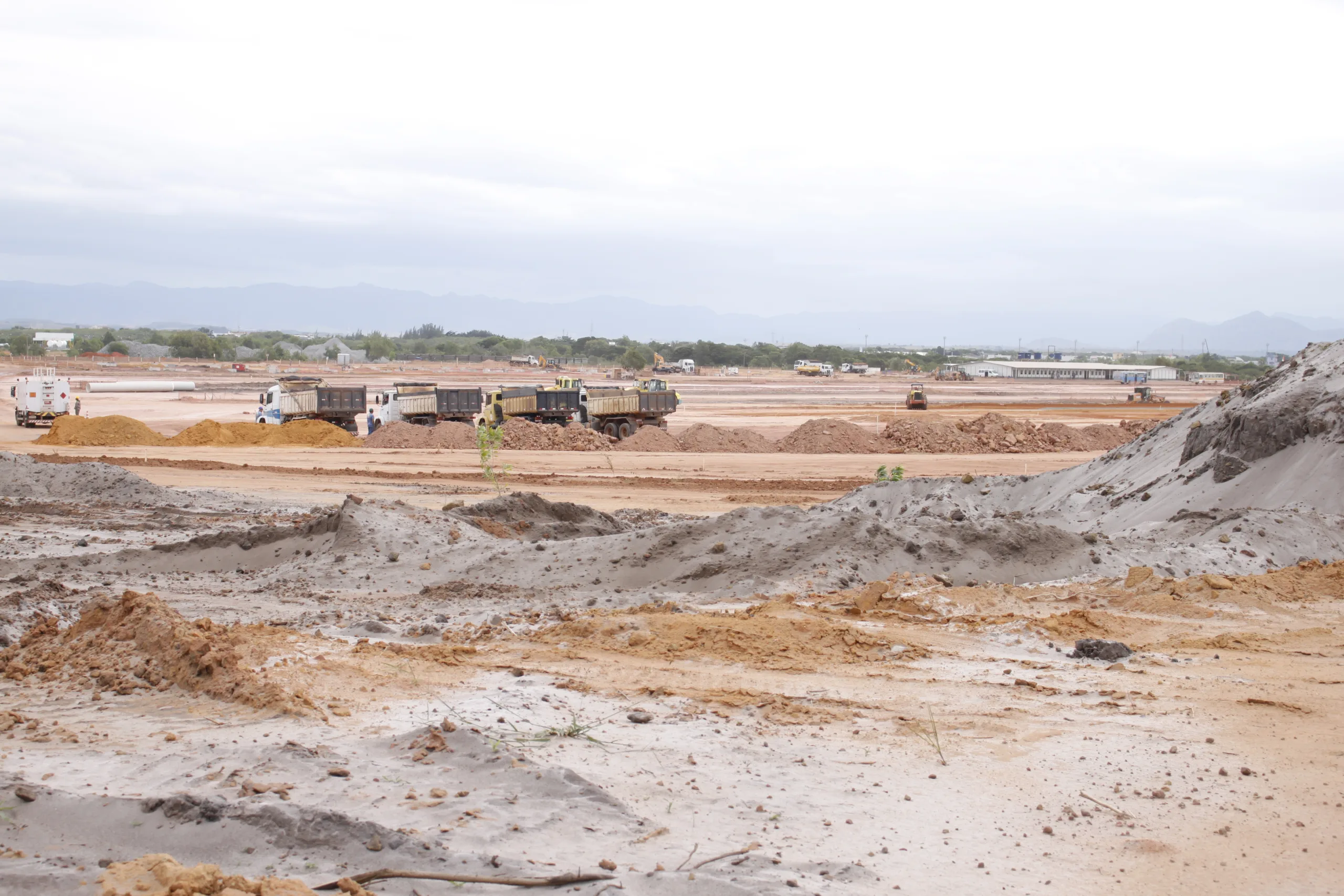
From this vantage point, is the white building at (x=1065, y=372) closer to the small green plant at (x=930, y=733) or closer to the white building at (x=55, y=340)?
the white building at (x=55, y=340)

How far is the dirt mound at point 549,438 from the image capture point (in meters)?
38.2

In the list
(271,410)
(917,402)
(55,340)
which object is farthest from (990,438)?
(55,340)

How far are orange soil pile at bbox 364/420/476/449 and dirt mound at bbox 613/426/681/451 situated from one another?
18.6 ft

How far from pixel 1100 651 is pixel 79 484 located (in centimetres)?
2091

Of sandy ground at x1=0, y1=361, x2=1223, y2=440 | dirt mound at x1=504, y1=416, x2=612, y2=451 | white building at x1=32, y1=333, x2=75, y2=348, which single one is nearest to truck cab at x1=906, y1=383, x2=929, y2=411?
sandy ground at x1=0, y1=361, x2=1223, y2=440

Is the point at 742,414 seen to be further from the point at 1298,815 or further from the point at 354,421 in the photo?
the point at 1298,815

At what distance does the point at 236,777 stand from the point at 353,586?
7674 millimetres

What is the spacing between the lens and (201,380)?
8994 centimetres

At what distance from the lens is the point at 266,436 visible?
40625 millimetres

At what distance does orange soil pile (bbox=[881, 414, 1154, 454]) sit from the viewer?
3806 centimetres

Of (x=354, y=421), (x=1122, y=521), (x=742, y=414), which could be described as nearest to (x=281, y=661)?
(x=1122, y=521)

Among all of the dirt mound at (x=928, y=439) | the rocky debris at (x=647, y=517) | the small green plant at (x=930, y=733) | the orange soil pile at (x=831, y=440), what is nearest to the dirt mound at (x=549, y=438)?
the orange soil pile at (x=831, y=440)

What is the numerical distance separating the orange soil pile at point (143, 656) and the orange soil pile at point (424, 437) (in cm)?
2969

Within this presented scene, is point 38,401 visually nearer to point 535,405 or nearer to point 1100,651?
point 535,405
